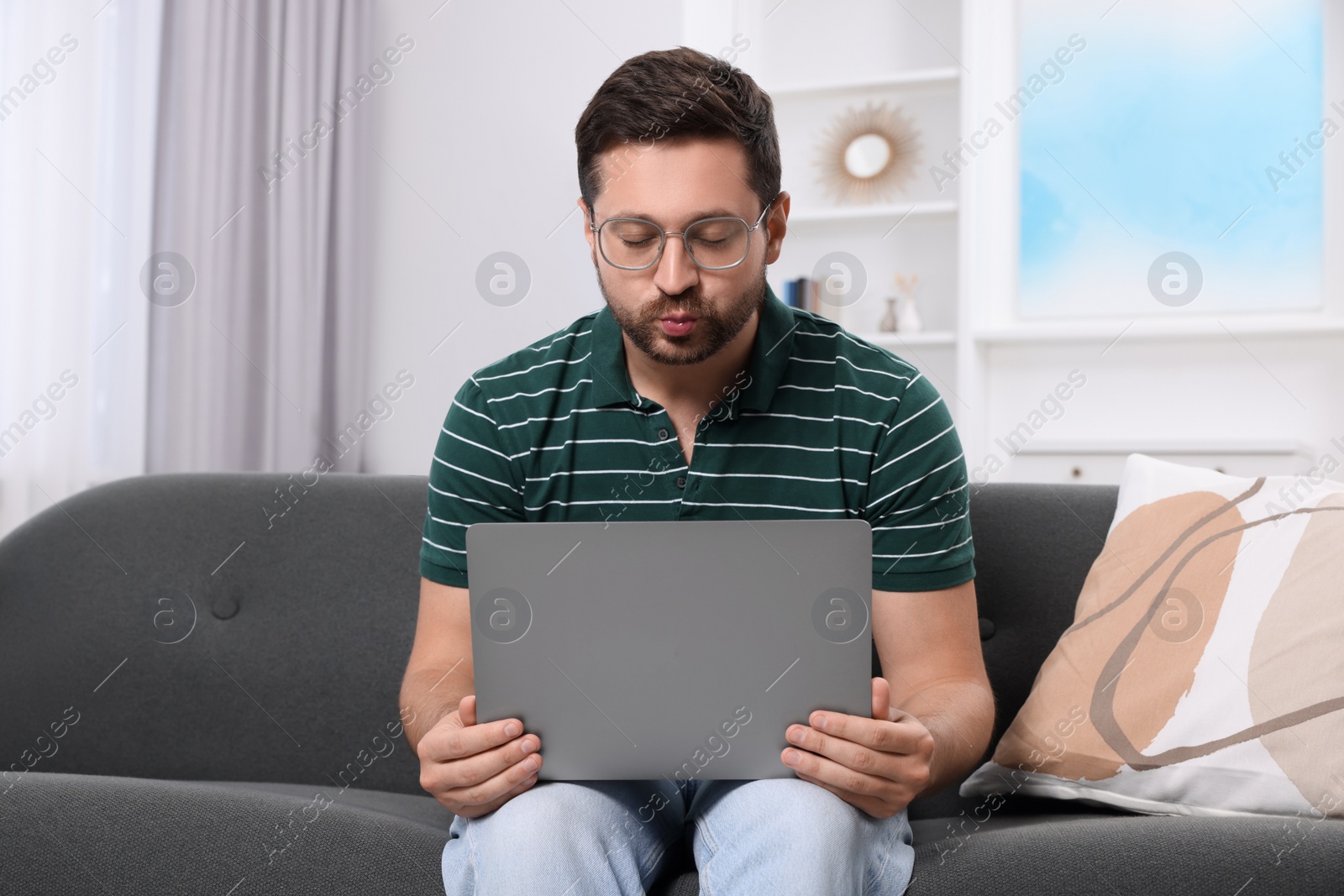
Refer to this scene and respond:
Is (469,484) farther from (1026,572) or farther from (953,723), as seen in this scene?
(1026,572)

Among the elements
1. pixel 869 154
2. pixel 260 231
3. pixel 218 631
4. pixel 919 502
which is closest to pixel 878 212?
pixel 869 154

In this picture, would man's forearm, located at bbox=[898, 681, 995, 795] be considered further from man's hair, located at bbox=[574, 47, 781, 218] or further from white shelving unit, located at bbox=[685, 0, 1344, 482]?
white shelving unit, located at bbox=[685, 0, 1344, 482]

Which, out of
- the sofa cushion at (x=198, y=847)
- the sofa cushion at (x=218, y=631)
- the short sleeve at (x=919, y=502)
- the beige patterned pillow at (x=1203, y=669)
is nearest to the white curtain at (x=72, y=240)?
the sofa cushion at (x=218, y=631)

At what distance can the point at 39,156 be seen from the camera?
7.41 ft

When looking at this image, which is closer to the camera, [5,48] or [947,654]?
[947,654]

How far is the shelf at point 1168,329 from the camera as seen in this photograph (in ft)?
9.61

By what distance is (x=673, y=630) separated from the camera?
0.88 metres

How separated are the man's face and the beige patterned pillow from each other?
565 mm

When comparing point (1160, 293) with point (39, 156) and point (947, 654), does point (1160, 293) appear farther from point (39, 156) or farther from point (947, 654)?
point (39, 156)

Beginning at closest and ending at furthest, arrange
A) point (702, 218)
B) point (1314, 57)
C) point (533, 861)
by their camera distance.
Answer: point (533, 861)
point (702, 218)
point (1314, 57)

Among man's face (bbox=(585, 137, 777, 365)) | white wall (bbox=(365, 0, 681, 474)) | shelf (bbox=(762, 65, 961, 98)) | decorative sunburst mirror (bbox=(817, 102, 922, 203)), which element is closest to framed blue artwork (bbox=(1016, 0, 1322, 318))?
shelf (bbox=(762, 65, 961, 98))

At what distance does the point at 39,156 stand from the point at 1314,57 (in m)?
3.27

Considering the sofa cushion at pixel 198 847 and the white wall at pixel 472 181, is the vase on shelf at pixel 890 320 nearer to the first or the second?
the white wall at pixel 472 181

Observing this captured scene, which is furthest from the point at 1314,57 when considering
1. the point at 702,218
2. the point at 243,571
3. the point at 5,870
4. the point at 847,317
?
the point at 5,870
